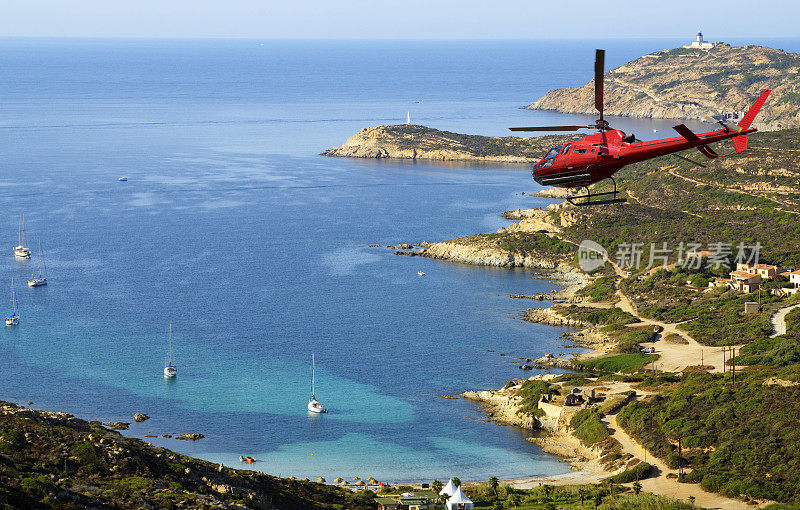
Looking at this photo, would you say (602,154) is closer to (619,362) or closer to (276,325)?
(619,362)

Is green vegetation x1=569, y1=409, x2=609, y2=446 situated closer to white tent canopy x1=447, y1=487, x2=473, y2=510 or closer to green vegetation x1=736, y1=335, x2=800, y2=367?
green vegetation x1=736, y1=335, x2=800, y2=367

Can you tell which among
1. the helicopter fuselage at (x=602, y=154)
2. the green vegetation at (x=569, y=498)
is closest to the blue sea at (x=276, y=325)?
the green vegetation at (x=569, y=498)

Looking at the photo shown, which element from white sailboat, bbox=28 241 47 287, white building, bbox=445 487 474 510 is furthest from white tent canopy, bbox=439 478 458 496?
white sailboat, bbox=28 241 47 287

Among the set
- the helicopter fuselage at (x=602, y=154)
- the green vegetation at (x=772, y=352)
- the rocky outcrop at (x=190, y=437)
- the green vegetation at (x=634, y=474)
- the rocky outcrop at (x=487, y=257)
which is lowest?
Result: the rocky outcrop at (x=190, y=437)

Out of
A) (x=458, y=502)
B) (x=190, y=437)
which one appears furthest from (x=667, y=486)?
(x=190, y=437)

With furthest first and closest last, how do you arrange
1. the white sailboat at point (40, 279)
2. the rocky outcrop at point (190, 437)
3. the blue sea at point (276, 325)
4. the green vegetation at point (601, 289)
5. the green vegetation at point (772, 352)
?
the white sailboat at point (40, 279), the green vegetation at point (601, 289), the green vegetation at point (772, 352), the blue sea at point (276, 325), the rocky outcrop at point (190, 437)

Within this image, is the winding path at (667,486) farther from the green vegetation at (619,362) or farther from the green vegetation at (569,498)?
the green vegetation at (619,362)

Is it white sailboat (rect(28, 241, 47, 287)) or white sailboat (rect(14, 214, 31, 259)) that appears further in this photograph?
white sailboat (rect(14, 214, 31, 259))
